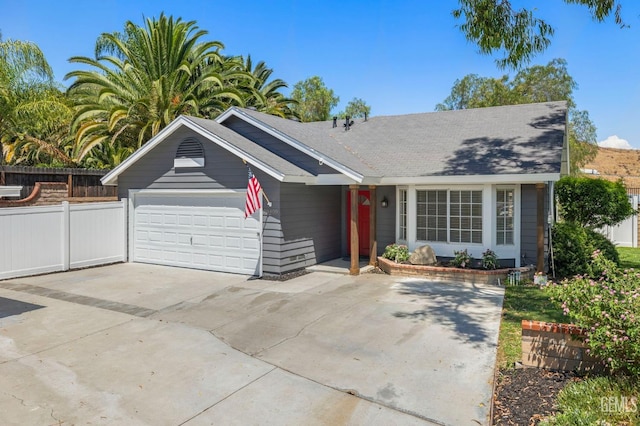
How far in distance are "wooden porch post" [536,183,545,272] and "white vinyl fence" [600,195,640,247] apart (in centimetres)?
901

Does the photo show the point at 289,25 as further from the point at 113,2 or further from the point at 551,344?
the point at 551,344

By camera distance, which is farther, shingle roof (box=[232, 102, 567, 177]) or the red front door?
the red front door

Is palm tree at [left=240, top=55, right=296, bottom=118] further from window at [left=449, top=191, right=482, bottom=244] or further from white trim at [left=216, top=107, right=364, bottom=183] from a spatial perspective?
window at [left=449, top=191, right=482, bottom=244]

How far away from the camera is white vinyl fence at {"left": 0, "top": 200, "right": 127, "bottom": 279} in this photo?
1072cm

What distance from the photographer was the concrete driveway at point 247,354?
4.48 m

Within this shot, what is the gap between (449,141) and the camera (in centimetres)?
1369

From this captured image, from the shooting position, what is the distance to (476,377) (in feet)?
17.1

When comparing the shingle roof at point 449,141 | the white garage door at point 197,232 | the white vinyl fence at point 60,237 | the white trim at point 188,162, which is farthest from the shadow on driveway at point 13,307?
the shingle roof at point 449,141

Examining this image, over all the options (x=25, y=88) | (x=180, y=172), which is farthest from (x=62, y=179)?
(x=180, y=172)

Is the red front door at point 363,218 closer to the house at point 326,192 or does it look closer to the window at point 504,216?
the house at point 326,192

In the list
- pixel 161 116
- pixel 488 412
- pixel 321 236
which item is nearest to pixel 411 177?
pixel 321 236

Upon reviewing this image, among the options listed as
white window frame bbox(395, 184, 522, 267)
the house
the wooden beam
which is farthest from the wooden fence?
white window frame bbox(395, 184, 522, 267)

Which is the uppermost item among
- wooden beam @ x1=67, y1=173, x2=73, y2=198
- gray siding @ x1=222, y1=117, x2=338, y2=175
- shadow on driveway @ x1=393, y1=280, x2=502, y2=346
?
gray siding @ x1=222, y1=117, x2=338, y2=175

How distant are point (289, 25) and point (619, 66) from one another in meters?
14.0
